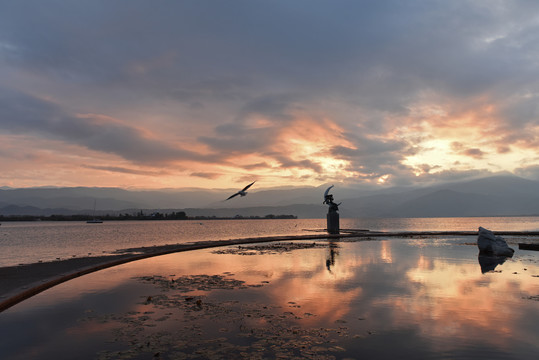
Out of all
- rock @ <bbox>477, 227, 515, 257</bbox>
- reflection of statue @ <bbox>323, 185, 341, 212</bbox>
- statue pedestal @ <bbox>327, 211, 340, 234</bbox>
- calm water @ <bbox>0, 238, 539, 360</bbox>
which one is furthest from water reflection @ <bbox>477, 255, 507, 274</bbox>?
reflection of statue @ <bbox>323, 185, 341, 212</bbox>

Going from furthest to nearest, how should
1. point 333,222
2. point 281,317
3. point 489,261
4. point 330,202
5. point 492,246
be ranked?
point 330,202 → point 333,222 → point 492,246 → point 489,261 → point 281,317

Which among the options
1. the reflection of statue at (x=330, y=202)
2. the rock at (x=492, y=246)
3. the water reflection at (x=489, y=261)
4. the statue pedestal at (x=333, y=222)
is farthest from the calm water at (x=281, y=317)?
the reflection of statue at (x=330, y=202)

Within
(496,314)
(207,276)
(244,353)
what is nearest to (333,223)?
(207,276)

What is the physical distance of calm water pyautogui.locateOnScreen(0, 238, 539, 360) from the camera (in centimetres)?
895

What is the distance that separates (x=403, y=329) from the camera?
10555mm

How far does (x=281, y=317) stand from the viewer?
11.8 m

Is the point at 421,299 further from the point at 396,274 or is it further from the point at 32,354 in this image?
the point at 32,354

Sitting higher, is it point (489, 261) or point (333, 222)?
point (333, 222)

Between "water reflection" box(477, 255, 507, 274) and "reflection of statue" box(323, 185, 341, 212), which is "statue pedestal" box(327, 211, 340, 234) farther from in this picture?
"water reflection" box(477, 255, 507, 274)

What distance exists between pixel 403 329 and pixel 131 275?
16567 millimetres

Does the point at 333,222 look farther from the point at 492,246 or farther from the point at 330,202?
the point at 492,246

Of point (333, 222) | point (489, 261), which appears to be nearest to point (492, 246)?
point (489, 261)

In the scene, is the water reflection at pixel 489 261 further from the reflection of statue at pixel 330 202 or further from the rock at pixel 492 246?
the reflection of statue at pixel 330 202

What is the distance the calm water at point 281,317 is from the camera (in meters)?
8.95
